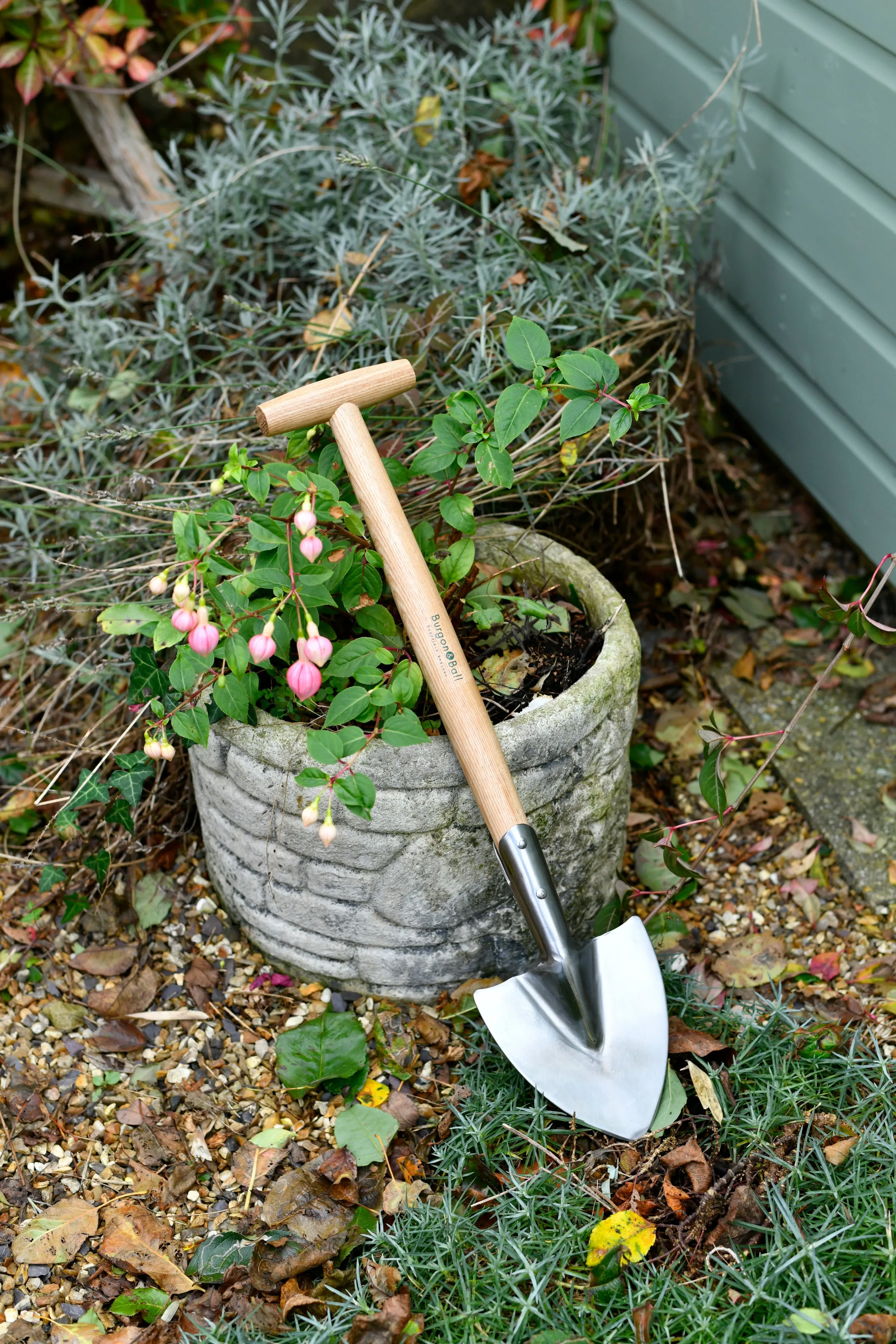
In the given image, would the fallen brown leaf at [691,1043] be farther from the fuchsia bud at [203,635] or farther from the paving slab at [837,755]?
the fuchsia bud at [203,635]

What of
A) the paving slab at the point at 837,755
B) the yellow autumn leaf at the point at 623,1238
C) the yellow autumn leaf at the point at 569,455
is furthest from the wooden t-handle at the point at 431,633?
the paving slab at the point at 837,755

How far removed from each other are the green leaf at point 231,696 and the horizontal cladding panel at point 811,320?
1.63 meters

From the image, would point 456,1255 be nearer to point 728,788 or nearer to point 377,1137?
point 377,1137

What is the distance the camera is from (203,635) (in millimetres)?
1457

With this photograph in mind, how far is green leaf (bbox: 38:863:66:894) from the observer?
2.02 metres

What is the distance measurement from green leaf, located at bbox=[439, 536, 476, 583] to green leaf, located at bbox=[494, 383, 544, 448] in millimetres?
199

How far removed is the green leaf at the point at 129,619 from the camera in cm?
168

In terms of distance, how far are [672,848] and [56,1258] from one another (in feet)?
3.84

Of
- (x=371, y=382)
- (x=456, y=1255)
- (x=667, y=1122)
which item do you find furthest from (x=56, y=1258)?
(x=371, y=382)

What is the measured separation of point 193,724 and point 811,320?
1837 mm

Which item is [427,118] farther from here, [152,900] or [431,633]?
[152,900]

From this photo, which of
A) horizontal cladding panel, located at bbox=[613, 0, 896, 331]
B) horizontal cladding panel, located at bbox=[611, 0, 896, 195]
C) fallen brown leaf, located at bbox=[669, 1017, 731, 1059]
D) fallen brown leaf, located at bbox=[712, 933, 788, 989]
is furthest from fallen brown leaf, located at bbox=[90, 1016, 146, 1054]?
horizontal cladding panel, located at bbox=[611, 0, 896, 195]

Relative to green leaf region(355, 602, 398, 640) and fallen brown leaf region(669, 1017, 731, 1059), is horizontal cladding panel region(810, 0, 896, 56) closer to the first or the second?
green leaf region(355, 602, 398, 640)

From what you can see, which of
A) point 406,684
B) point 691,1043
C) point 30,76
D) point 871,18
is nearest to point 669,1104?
point 691,1043
